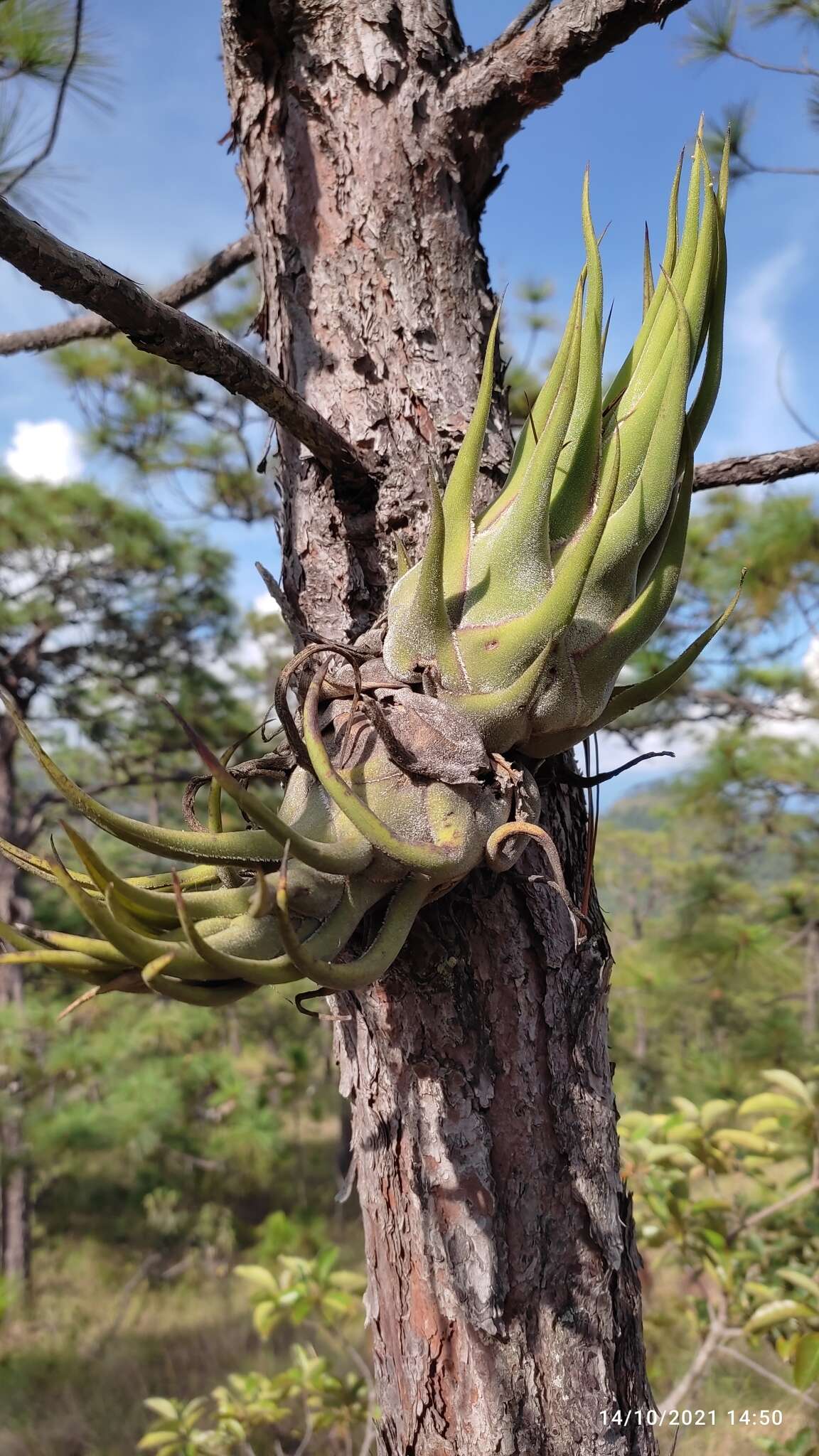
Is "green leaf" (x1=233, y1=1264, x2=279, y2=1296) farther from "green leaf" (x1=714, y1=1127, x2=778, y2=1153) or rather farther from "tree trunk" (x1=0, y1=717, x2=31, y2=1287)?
"tree trunk" (x1=0, y1=717, x2=31, y2=1287)

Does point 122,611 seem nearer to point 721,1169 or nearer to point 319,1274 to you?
point 319,1274

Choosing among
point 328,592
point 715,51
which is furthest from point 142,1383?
point 715,51

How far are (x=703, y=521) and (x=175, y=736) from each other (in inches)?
146

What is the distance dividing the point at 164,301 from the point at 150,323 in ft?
2.56

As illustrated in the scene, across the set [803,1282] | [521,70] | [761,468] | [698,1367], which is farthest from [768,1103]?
[521,70]

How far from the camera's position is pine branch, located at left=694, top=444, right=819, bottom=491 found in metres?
1.08

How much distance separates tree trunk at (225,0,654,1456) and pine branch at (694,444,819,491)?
317 millimetres

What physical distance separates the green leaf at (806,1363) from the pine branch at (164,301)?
2081mm

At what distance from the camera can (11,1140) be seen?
526 cm

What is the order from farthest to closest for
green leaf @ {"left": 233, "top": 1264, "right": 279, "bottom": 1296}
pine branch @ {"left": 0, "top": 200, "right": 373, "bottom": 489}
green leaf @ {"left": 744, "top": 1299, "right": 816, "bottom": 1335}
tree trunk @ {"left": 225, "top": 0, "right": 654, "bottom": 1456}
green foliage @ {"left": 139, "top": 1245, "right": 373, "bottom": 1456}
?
green leaf @ {"left": 233, "top": 1264, "right": 279, "bottom": 1296}, green foliage @ {"left": 139, "top": 1245, "right": 373, "bottom": 1456}, green leaf @ {"left": 744, "top": 1299, "right": 816, "bottom": 1335}, tree trunk @ {"left": 225, "top": 0, "right": 654, "bottom": 1456}, pine branch @ {"left": 0, "top": 200, "right": 373, "bottom": 489}

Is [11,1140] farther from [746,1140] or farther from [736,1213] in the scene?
[746,1140]

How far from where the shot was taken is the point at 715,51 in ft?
8.68

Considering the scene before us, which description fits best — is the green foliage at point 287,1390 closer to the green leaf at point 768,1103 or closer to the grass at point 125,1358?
the green leaf at point 768,1103

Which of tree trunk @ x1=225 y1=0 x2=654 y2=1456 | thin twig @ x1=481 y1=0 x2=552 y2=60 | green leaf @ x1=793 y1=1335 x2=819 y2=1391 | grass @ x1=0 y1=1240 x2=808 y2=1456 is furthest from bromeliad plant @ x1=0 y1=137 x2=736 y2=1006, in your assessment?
grass @ x1=0 y1=1240 x2=808 y2=1456
